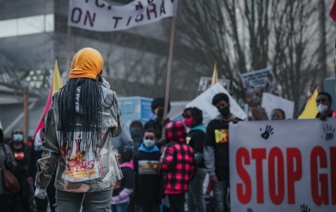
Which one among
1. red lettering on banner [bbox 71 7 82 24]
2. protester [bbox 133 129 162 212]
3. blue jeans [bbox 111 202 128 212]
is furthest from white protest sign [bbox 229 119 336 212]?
red lettering on banner [bbox 71 7 82 24]

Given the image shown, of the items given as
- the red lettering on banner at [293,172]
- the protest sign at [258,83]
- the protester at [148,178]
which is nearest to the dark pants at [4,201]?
the protester at [148,178]

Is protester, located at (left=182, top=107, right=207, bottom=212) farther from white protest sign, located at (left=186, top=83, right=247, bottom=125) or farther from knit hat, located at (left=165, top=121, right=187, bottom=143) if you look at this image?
white protest sign, located at (left=186, top=83, right=247, bottom=125)

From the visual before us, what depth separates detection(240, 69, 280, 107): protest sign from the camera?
15.6m

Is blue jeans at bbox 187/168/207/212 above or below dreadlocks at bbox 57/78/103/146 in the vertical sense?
below

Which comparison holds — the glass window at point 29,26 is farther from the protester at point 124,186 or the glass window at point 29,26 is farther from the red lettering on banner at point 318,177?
the red lettering on banner at point 318,177

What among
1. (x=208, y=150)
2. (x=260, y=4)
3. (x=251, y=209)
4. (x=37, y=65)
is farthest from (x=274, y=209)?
(x=37, y=65)

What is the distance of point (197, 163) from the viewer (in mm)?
9242

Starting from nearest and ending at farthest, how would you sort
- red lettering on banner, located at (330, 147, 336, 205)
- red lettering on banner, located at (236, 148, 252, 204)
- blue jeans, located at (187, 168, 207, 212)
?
red lettering on banner, located at (330, 147, 336, 205) → red lettering on banner, located at (236, 148, 252, 204) → blue jeans, located at (187, 168, 207, 212)

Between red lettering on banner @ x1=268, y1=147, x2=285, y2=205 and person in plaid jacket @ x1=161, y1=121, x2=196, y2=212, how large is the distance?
999 mm

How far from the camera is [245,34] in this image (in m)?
24.9

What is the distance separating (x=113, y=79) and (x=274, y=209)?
67.0ft

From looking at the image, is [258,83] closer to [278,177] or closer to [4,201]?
[278,177]

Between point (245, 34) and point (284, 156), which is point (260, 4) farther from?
point (284, 156)

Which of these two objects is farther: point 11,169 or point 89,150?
point 11,169
